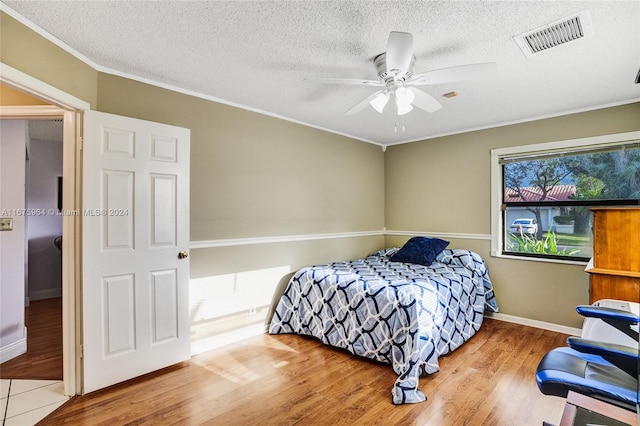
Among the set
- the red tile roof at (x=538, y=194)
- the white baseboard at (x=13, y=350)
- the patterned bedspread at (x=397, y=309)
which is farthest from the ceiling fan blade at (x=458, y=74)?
the white baseboard at (x=13, y=350)

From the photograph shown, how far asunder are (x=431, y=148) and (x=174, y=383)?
13.1 ft

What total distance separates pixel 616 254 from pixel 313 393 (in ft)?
7.26

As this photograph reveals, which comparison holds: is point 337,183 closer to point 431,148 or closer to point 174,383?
point 431,148

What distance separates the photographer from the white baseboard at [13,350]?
261 cm

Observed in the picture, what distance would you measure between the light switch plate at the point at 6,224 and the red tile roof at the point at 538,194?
5.12 meters

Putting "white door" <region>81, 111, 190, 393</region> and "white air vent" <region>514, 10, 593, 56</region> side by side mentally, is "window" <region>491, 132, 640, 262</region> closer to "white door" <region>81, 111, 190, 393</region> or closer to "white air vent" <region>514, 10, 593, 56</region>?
"white air vent" <region>514, 10, 593, 56</region>

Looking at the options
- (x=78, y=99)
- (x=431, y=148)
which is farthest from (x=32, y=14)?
(x=431, y=148)

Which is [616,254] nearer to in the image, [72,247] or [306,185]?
[306,185]

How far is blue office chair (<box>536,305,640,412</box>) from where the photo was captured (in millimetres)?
1226

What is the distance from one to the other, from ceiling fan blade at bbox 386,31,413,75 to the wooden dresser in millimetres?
1604

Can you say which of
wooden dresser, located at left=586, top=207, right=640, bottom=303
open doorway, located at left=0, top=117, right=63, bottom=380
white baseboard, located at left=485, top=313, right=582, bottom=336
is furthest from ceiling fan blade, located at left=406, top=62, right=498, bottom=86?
open doorway, located at left=0, top=117, right=63, bottom=380

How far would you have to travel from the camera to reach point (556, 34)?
1.92 m

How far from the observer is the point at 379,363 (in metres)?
2.70

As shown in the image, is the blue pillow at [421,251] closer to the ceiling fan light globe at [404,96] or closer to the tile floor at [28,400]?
the ceiling fan light globe at [404,96]
